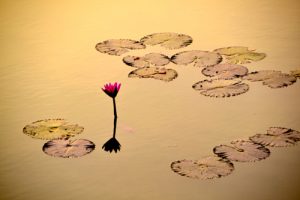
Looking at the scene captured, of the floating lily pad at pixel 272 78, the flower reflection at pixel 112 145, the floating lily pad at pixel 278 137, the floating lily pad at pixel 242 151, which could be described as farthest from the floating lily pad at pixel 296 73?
the flower reflection at pixel 112 145

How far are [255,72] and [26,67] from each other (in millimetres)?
892

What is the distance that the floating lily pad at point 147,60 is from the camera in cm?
227

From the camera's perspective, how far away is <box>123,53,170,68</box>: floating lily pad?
2.27 meters

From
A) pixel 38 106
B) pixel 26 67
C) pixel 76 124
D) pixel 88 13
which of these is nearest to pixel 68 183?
pixel 76 124

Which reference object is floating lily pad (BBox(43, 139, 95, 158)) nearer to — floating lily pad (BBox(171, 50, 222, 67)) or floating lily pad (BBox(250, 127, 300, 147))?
floating lily pad (BBox(250, 127, 300, 147))

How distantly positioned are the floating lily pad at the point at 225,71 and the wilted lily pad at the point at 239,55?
6 cm

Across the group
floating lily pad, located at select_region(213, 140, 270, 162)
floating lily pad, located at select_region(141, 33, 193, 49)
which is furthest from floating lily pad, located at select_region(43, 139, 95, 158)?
floating lily pad, located at select_region(141, 33, 193, 49)

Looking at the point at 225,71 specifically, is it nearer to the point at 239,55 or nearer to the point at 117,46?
the point at 239,55

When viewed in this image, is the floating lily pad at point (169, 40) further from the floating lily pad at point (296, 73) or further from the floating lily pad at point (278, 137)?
the floating lily pad at point (278, 137)

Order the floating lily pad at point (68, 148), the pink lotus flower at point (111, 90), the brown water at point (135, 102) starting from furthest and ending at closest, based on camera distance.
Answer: the pink lotus flower at point (111, 90), the floating lily pad at point (68, 148), the brown water at point (135, 102)

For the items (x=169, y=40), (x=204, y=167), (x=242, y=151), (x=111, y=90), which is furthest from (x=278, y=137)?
(x=169, y=40)

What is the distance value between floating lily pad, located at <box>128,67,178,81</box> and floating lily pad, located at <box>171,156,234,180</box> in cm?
58

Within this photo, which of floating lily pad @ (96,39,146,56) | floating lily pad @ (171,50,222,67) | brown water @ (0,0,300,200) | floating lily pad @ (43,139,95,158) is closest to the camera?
brown water @ (0,0,300,200)

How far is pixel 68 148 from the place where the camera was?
5.65 ft
